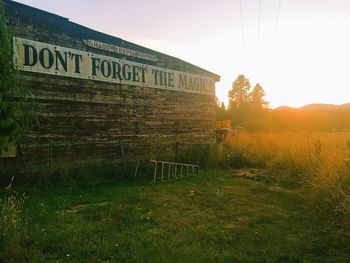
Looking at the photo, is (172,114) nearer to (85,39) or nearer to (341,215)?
(85,39)

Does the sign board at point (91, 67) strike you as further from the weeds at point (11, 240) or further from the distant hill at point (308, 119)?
the distant hill at point (308, 119)

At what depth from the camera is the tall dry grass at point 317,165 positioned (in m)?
5.91

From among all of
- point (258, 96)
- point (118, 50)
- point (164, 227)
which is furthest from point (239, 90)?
point (164, 227)

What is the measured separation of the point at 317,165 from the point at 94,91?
283 inches

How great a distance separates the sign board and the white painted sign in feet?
0.90

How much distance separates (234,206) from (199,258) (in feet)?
9.41

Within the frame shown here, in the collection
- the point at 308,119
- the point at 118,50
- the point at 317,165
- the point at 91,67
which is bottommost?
the point at 317,165

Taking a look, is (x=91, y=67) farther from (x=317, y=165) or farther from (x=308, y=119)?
(x=308, y=119)

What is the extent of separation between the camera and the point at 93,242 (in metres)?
4.57

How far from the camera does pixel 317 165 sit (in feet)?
29.3

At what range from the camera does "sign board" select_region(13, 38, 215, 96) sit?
28.6 ft

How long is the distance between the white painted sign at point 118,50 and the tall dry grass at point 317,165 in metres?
5.92

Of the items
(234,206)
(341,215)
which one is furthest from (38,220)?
(341,215)

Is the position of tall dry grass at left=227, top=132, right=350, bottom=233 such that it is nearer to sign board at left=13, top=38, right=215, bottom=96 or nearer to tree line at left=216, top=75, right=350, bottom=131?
sign board at left=13, top=38, right=215, bottom=96
